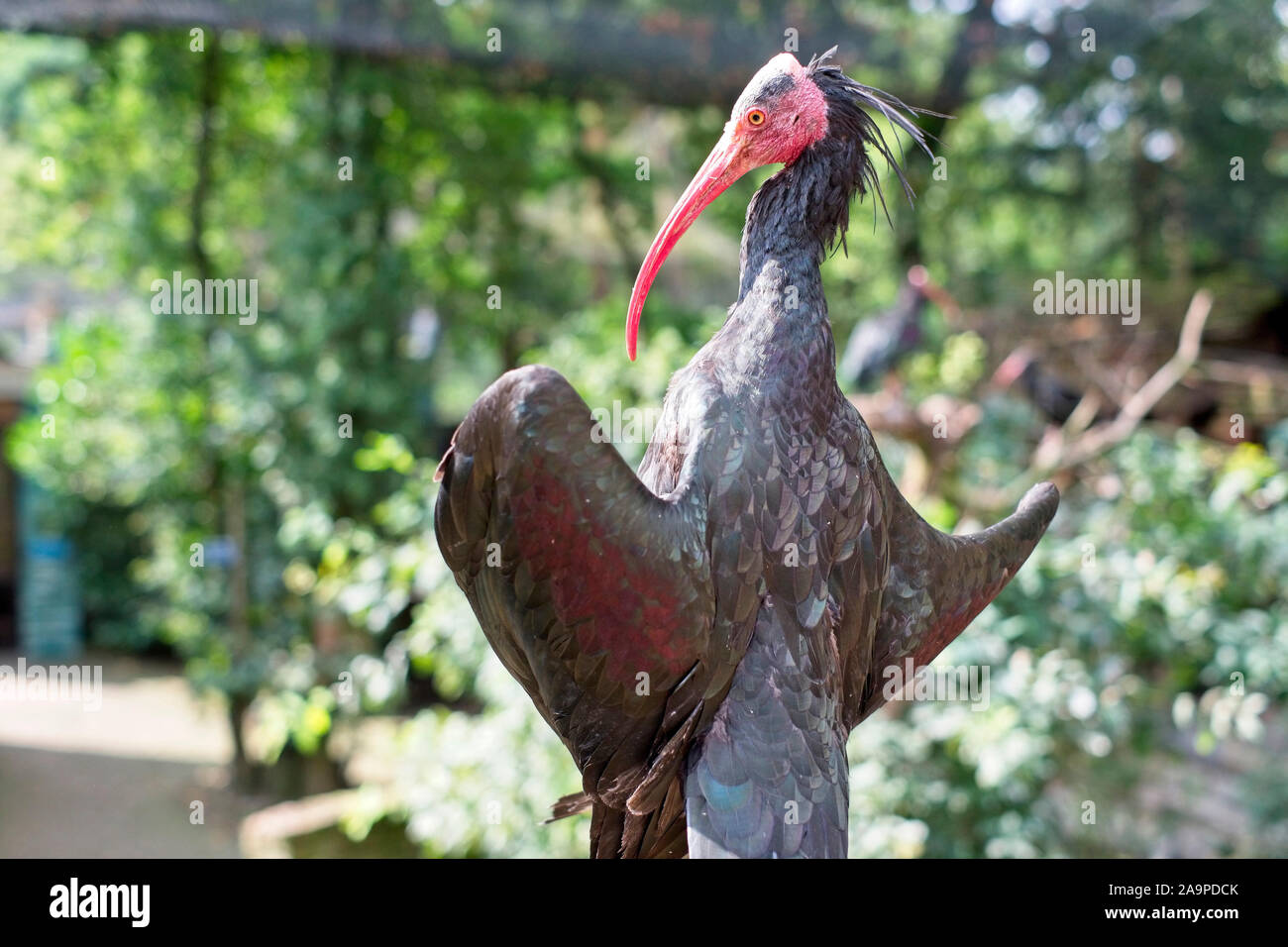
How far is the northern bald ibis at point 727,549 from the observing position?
4.24ft

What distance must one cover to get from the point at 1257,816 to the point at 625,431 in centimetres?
283

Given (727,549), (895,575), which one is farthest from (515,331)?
(727,549)

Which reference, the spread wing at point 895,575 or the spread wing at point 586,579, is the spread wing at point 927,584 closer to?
the spread wing at point 895,575

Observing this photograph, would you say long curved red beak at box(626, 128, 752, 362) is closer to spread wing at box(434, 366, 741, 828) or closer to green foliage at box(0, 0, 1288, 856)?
spread wing at box(434, 366, 741, 828)

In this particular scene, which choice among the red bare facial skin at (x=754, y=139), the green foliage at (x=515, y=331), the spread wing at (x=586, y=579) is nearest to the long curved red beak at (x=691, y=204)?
the red bare facial skin at (x=754, y=139)

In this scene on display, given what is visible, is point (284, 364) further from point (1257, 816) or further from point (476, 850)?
point (1257, 816)

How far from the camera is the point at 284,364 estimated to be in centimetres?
600

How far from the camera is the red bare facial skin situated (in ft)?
4.91

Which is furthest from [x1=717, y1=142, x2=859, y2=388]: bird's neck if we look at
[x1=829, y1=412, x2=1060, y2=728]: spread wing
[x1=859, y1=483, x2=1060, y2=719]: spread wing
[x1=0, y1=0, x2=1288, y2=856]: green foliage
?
[x1=0, y1=0, x2=1288, y2=856]: green foliage

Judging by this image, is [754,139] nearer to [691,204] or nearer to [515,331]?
[691,204]

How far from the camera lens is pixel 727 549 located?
1449 mm

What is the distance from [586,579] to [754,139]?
675mm

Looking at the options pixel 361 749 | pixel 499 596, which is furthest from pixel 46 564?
pixel 499 596

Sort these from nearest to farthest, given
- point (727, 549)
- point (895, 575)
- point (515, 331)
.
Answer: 1. point (727, 549)
2. point (895, 575)
3. point (515, 331)
